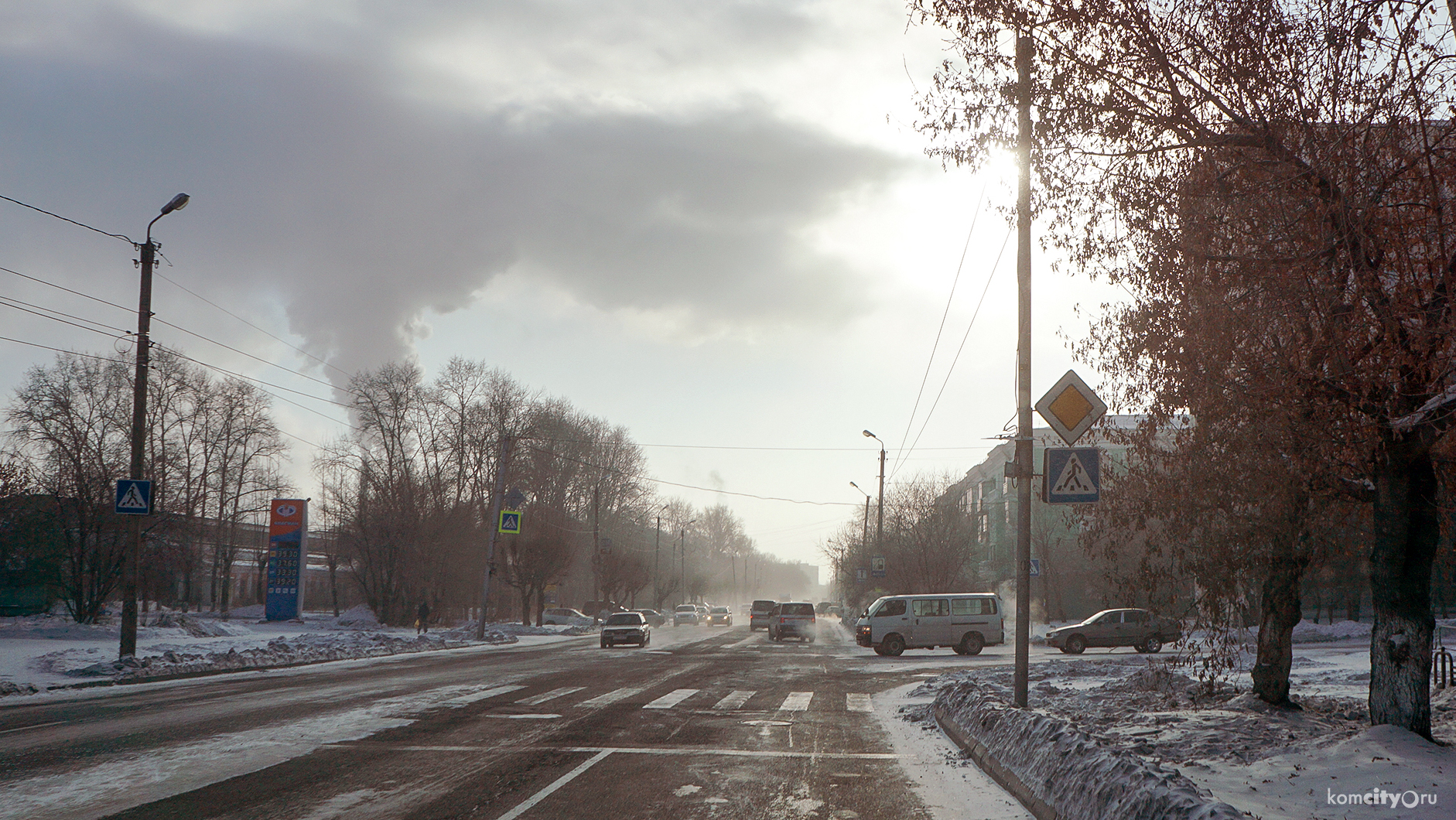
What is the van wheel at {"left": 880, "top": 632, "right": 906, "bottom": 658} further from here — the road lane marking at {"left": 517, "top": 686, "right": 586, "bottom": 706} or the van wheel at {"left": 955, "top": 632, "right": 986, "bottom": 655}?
the road lane marking at {"left": 517, "top": 686, "right": 586, "bottom": 706}

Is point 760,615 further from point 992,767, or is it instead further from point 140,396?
point 992,767

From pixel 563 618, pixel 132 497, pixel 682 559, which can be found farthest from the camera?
pixel 682 559

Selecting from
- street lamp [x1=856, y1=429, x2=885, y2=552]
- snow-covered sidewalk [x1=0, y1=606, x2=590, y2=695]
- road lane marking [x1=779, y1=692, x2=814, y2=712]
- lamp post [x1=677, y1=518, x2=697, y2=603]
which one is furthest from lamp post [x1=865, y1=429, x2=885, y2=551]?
lamp post [x1=677, y1=518, x2=697, y2=603]

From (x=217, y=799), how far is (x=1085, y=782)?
617cm

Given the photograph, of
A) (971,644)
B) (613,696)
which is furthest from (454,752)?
(971,644)

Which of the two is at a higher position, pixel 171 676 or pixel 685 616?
pixel 171 676

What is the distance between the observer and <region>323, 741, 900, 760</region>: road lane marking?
29.5 feet

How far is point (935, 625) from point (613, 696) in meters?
16.6

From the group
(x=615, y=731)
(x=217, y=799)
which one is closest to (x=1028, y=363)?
(x=615, y=731)

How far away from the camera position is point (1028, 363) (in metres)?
11.0

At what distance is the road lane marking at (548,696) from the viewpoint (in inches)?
524

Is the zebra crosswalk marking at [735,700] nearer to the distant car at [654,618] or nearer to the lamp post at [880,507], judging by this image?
the lamp post at [880,507]

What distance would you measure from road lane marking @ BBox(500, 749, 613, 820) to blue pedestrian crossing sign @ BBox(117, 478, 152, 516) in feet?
49.2

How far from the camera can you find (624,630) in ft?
106
